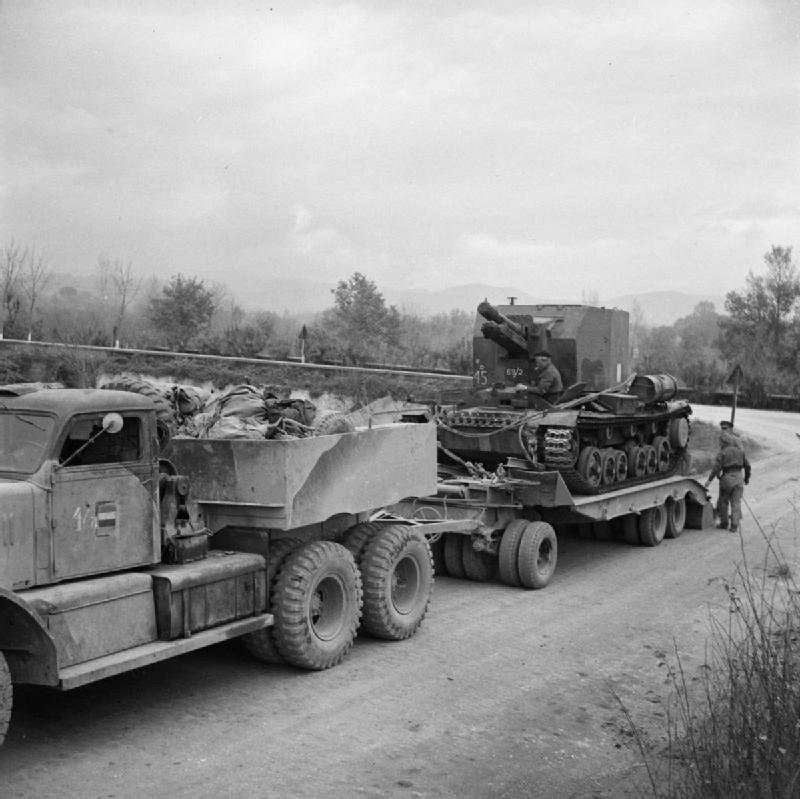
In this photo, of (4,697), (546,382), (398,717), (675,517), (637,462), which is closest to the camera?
(4,697)

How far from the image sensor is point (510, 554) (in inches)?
470

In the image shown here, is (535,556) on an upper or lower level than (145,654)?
lower

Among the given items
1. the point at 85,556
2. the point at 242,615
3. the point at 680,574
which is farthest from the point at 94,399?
the point at 680,574

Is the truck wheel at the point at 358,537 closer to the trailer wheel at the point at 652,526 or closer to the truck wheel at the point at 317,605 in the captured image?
the truck wheel at the point at 317,605

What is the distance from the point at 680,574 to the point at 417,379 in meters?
19.6

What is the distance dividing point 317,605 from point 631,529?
7.30 m

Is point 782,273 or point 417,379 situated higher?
point 782,273

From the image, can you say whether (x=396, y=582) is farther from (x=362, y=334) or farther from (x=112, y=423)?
(x=362, y=334)

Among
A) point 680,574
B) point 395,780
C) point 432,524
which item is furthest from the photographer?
point 680,574

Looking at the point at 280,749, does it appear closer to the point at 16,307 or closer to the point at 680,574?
the point at 680,574

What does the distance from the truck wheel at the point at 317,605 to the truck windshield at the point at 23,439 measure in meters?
2.32

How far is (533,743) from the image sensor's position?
730cm

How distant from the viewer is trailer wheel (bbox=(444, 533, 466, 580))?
12.4 meters

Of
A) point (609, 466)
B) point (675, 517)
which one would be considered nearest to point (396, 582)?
point (609, 466)
